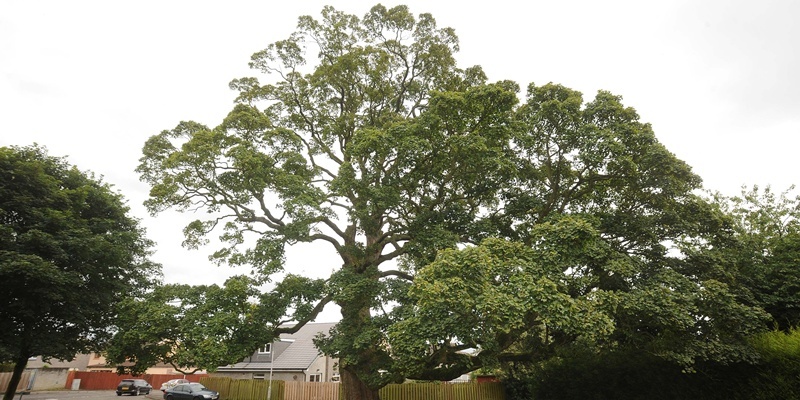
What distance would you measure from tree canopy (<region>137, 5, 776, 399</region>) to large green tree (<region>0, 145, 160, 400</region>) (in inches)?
190

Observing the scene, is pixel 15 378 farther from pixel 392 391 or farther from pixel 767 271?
pixel 767 271

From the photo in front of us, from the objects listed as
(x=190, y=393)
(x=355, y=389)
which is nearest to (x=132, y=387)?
(x=190, y=393)

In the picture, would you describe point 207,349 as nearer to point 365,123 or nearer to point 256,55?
point 365,123

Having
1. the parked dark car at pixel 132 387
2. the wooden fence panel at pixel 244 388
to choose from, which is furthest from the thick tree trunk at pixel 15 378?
the parked dark car at pixel 132 387

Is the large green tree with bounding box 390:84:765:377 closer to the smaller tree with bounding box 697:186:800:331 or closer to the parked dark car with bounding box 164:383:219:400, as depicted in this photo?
the smaller tree with bounding box 697:186:800:331

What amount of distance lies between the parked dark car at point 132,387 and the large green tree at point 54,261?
16.5 metres

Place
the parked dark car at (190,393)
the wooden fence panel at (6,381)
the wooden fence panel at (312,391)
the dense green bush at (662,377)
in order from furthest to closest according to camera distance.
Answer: the wooden fence panel at (6,381) → the parked dark car at (190,393) → the wooden fence panel at (312,391) → the dense green bush at (662,377)

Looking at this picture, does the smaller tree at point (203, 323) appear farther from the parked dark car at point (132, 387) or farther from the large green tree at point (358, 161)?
the parked dark car at point (132, 387)

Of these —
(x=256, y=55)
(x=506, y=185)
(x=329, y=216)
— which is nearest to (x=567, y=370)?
(x=506, y=185)

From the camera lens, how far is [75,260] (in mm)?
16531

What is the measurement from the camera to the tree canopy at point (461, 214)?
9.77 meters

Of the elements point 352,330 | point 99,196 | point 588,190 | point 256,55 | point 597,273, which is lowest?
point 352,330

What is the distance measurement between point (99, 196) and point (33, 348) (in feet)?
22.0

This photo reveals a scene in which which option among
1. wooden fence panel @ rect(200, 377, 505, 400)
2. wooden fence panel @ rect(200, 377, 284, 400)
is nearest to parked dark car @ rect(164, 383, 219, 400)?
wooden fence panel @ rect(200, 377, 284, 400)
